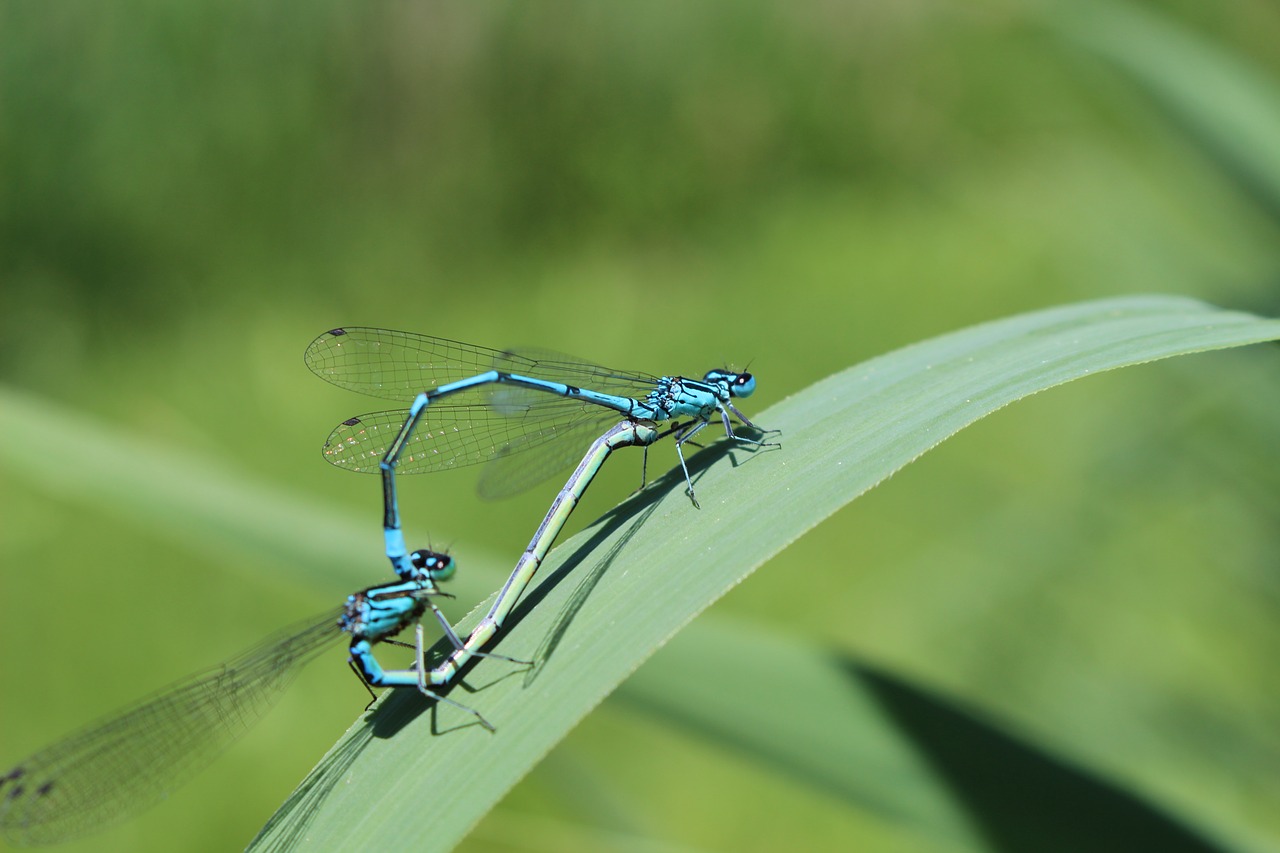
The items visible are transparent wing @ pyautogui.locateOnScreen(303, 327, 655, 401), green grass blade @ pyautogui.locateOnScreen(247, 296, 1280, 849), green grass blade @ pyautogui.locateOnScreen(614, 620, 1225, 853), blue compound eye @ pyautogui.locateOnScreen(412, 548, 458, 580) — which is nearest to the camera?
green grass blade @ pyautogui.locateOnScreen(247, 296, 1280, 849)

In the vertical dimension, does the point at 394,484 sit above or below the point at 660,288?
below

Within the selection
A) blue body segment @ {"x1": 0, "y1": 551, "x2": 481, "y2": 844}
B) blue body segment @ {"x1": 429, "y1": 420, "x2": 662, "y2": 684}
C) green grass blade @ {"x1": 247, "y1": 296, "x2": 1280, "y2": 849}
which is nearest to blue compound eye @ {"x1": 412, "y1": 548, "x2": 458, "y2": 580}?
blue body segment @ {"x1": 0, "y1": 551, "x2": 481, "y2": 844}

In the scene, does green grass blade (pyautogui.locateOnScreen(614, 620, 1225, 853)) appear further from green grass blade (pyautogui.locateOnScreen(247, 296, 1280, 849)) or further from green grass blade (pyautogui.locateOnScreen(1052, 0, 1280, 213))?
green grass blade (pyautogui.locateOnScreen(1052, 0, 1280, 213))

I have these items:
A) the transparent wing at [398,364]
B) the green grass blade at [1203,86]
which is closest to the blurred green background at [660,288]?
the green grass blade at [1203,86]

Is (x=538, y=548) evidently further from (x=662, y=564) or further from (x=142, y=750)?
(x=142, y=750)

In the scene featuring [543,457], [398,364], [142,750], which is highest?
[398,364]

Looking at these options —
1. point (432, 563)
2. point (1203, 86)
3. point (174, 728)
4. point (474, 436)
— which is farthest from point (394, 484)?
point (1203, 86)

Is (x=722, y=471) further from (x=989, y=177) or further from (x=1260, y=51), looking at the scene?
(x=1260, y=51)

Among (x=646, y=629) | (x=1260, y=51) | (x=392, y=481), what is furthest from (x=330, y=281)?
(x=1260, y=51)
